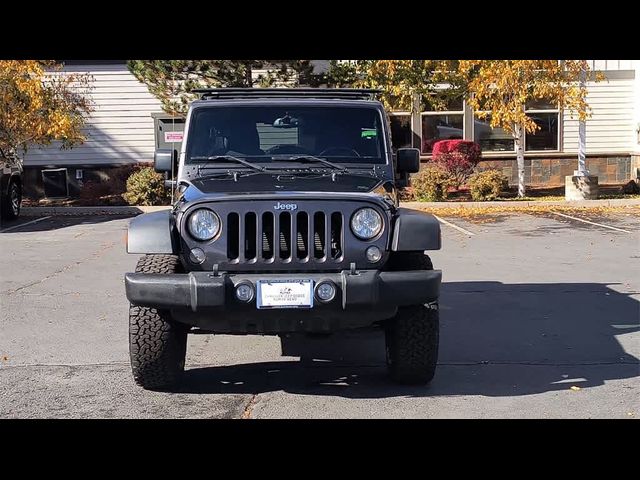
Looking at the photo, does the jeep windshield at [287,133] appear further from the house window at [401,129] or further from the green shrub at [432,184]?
the house window at [401,129]

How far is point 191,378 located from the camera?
250 inches

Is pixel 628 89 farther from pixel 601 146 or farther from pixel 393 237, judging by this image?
pixel 393 237

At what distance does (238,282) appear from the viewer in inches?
211

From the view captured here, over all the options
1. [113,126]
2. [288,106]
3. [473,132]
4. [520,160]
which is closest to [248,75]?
[113,126]

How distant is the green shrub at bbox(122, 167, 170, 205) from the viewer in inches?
766

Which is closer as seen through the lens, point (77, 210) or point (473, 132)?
point (77, 210)

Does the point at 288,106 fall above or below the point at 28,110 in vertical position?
below

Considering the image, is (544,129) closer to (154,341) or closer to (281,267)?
(281,267)

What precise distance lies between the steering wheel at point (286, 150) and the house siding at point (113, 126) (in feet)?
52.4

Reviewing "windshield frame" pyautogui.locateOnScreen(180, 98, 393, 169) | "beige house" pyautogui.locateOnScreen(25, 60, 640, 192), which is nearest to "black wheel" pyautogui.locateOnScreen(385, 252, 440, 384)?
→ "windshield frame" pyautogui.locateOnScreen(180, 98, 393, 169)

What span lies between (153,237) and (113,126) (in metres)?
17.4

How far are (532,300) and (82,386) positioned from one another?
195 inches

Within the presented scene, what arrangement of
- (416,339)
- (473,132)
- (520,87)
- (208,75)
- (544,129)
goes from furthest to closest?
1. (544,129)
2. (473,132)
3. (208,75)
4. (520,87)
5. (416,339)
